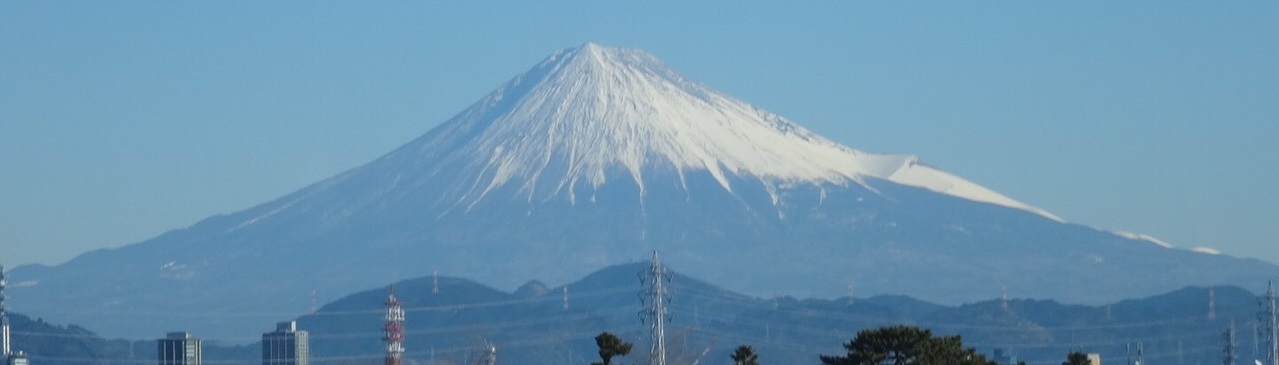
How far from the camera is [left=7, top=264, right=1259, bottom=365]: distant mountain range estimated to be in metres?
140

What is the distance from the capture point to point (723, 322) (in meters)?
151

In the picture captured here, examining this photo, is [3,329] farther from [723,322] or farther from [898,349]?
[723,322]

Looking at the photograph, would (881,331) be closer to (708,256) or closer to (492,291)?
(492,291)

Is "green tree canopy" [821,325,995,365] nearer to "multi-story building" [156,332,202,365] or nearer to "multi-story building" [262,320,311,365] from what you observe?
"multi-story building" [156,332,202,365]

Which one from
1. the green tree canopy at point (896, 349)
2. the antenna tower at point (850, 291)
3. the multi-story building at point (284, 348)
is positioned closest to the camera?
the green tree canopy at point (896, 349)

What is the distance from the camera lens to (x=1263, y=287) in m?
183

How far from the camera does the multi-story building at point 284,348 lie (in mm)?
108188

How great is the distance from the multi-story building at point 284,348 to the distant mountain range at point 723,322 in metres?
18.1

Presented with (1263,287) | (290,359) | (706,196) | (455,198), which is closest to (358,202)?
(455,198)

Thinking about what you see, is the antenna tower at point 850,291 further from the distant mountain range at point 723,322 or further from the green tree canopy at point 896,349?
the green tree canopy at point 896,349

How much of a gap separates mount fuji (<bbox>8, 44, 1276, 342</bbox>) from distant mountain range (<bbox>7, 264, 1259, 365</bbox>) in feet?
45.7

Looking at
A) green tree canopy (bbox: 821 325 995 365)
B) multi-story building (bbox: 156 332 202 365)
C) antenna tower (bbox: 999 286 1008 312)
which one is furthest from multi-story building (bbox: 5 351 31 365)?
antenna tower (bbox: 999 286 1008 312)

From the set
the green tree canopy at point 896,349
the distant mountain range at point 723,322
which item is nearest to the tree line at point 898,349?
the green tree canopy at point 896,349

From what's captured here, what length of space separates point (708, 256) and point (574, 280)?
942 cm
